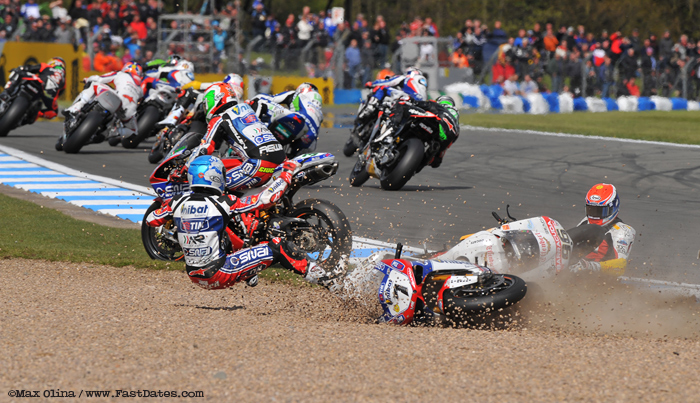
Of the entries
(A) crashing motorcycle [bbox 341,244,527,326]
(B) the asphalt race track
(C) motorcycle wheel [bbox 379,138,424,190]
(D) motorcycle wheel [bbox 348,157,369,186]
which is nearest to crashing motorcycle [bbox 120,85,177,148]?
(B) the asphalt race track

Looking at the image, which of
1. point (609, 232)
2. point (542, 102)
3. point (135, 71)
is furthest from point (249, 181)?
point (542, 102)

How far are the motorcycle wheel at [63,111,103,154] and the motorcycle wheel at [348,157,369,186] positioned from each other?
4.95m

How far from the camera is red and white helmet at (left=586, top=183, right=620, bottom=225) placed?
23.4 feet

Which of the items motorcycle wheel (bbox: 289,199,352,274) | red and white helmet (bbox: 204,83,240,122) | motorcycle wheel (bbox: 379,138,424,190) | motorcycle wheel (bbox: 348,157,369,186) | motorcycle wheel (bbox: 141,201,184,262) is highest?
red and white helmet (bbox: 204,83,240,122)

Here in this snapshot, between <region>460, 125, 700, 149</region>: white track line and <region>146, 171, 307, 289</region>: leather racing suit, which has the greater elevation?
<region>146, 171, 307, 289</region>: leather racing suit

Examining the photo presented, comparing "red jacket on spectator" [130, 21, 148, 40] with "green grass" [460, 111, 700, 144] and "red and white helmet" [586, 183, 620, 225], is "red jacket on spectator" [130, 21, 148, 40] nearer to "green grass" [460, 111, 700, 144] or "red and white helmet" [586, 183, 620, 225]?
"green grass" [460, 111, 700, 144]

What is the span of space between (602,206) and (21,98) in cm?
1232

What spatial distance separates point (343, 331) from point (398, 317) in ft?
1.84

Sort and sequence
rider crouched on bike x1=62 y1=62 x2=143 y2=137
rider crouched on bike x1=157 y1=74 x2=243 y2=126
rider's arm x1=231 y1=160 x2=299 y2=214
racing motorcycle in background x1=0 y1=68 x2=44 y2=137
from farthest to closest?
racing motorcycle in background x1=0 y1=68 x2=44 y2=137 → rider crouched on bike x1=62 y1=62 x2=143 y2=137 → rider crouched on bike x1=157 y1=74 x2=243 y2=126 → rider's arm x1=231 y1=160 x2=299 y2=214

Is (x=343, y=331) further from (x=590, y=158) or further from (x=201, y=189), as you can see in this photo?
(x=590, y=158)

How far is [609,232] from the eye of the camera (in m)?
7.09

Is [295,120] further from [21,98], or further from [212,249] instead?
[21,98]

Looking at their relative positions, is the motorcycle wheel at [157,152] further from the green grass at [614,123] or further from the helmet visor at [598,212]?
the green grass at [614,123]

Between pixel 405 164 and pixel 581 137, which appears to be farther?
pixel 581 137
